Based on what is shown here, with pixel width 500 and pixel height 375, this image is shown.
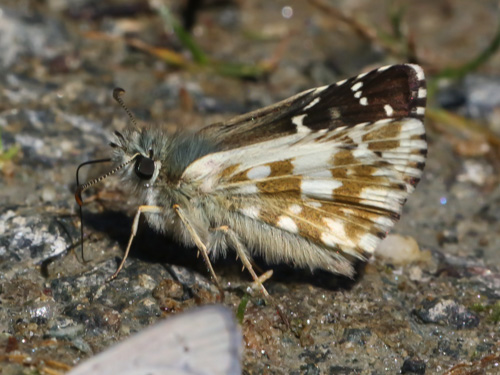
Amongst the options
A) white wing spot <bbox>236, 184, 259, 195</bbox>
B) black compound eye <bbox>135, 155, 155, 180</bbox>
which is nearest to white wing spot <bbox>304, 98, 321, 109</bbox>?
white wing spot <bbox>236, 184, 259, 195</bbox>

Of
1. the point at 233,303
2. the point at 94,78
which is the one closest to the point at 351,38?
the point at 94,78

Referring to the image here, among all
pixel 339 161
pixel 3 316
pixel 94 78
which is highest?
pixel 339 161

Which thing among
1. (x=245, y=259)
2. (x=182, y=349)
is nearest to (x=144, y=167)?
(x=245, y=259)

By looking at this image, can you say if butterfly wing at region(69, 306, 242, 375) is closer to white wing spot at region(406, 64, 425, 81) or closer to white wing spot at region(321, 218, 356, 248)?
white wing spot at region(321, 218, 356, 248)

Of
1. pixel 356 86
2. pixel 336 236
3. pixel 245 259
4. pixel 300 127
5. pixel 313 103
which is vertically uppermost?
pixel 356 86

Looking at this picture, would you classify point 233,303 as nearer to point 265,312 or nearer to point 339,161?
point 265,312

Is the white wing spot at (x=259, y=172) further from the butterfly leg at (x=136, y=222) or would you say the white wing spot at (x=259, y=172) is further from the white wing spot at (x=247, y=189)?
the butterfly leg at (x=136, y=222)

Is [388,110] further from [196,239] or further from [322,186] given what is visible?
[196,239]
